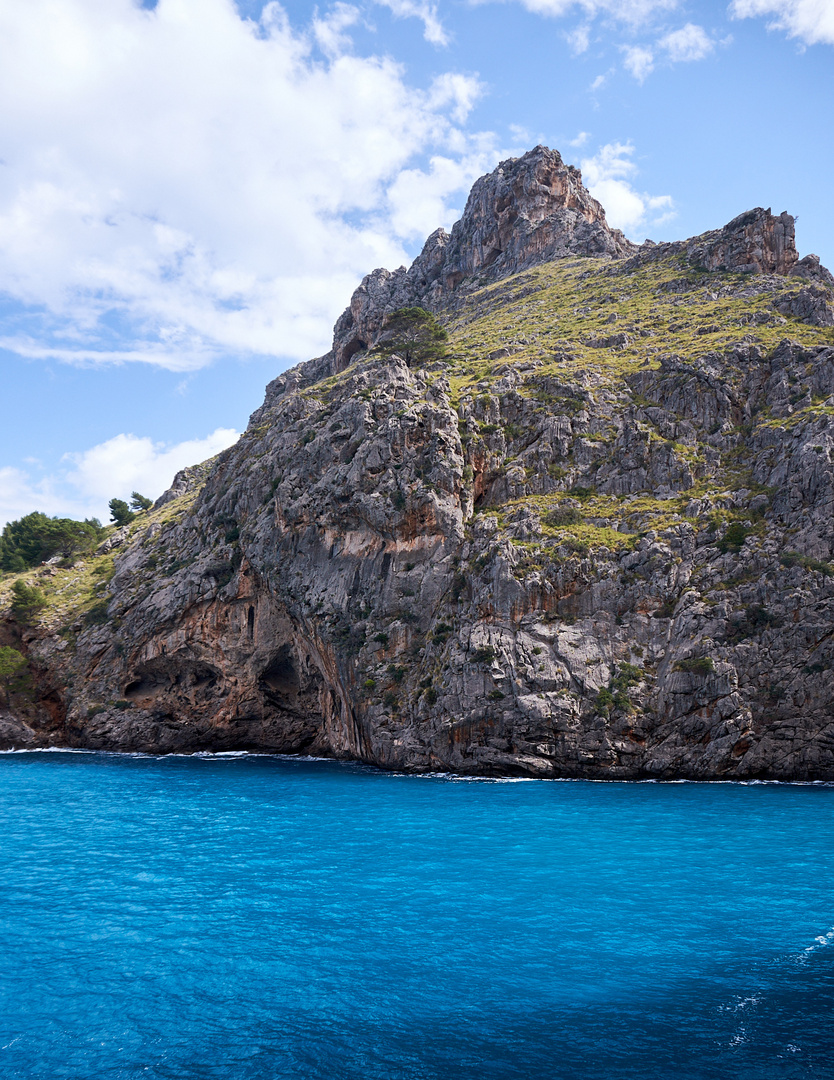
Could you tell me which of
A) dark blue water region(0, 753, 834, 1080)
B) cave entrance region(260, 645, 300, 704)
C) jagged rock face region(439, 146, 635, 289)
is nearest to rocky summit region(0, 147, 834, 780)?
cave entrance region(260, 645, 300, 704)

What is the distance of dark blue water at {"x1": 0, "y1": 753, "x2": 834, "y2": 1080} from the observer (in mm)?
15500

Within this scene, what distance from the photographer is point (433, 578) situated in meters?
55.8

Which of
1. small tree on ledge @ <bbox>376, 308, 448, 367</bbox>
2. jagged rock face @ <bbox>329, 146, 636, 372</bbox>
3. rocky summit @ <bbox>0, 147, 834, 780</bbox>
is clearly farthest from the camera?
jagged rock face @ <bbox>329, 146, 636, 372</bbox>

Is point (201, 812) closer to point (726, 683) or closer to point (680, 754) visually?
point (680, 754)

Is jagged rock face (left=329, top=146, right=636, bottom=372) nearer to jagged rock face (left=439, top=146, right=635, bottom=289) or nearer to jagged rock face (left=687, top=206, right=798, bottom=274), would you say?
jagged rock face (left=439, top=146, right=635, bottom=289)

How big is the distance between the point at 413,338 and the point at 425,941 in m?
78.2

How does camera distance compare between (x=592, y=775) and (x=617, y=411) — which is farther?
(x=617, y=411)

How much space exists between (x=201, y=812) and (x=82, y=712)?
1396 inches

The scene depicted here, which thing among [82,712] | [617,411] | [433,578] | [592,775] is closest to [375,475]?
[433,578]

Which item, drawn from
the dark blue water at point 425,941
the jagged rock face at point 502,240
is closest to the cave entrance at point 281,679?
the dark blue water at point 425,941

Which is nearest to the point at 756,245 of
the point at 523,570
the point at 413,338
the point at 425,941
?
the point at 413,338

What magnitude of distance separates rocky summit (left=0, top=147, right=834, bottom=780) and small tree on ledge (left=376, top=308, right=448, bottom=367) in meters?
2.13

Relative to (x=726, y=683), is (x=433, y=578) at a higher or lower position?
higher

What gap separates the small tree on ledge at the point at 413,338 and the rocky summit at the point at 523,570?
2133 millimetres
